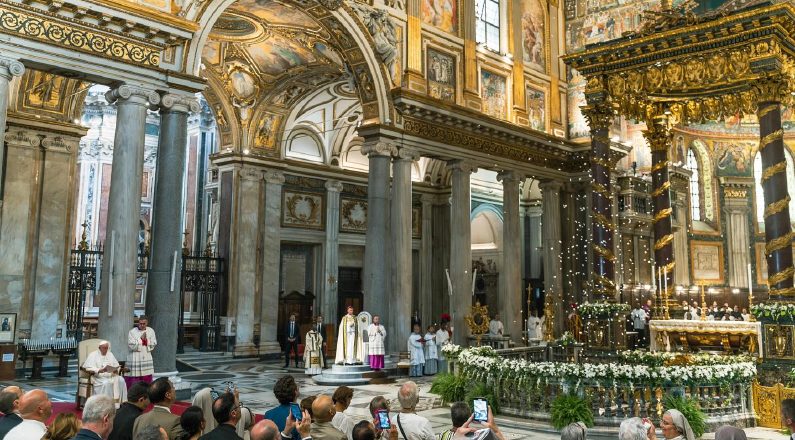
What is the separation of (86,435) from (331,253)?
19831mm

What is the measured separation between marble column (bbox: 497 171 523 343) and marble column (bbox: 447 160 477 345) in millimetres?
1981

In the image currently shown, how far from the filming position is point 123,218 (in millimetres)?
11727

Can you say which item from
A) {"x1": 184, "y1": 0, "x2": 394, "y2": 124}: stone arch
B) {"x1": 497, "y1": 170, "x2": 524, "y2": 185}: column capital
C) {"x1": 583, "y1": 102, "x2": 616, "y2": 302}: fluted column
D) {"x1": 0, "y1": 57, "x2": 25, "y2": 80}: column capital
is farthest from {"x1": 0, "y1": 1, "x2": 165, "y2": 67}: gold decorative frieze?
{"x1": 497, "y1": 170, "x2": 524, "y2": 185}: column capital

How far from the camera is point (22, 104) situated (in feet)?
50.1

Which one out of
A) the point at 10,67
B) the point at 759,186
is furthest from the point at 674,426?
the point at 759,186

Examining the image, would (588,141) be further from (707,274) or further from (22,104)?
(22,104)

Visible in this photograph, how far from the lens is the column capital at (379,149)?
17.1 metres

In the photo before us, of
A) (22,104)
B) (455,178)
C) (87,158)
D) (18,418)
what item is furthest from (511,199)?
(18,418)

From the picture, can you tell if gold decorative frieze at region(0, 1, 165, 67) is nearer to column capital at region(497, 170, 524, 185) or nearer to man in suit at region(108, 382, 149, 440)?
man in suit at region(108, 382, 149, 440)

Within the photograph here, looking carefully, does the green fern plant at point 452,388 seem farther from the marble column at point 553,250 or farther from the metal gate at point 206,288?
the marble column at point 553,250

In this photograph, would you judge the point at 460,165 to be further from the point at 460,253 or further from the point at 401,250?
the point at 401,250

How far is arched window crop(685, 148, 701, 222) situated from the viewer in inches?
1090

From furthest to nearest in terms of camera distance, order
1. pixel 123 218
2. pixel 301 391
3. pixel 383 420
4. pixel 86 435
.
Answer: pixel 301 391, pixel 123 218, pixel 383 420, pixel 86 435

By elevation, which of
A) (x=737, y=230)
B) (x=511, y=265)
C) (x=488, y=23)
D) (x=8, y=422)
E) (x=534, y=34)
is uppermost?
(x=534, y=34)
